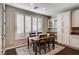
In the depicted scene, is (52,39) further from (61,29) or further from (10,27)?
(10,27)

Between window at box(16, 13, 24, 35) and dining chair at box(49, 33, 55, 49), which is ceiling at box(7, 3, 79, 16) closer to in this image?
window at box(16, 13, 24, 35)

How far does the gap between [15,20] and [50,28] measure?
0.69 metres

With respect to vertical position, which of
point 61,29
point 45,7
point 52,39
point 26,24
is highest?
point 45,7

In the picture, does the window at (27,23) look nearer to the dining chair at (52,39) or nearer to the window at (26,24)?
the window at (26,24)

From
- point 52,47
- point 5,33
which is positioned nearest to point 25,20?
point 5,33

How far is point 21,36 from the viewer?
158 cm

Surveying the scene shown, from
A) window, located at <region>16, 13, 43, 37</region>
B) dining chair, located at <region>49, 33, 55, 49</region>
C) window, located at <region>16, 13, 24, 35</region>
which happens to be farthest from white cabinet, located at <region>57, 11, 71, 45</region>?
window, located at <region>16, 13, 24, 35</region>

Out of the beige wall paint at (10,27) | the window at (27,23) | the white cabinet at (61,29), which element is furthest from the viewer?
the white cabinet at (61,29)

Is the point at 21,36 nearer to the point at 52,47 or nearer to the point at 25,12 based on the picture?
the point at 25,12

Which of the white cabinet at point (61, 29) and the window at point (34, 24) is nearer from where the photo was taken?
the window at point (34, 24)

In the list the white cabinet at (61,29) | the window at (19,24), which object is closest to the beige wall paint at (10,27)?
the window at (19,24)

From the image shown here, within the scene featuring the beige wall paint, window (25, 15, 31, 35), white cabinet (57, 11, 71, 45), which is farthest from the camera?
white cabinet (57, 11, 71, 45)

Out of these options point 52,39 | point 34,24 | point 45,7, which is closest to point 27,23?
point 34,24

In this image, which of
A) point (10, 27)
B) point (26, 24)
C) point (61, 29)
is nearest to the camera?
point (10, 27)
